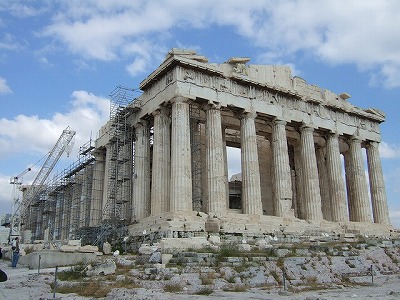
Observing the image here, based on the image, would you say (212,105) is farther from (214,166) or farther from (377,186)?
(377,186)

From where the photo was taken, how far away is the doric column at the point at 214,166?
92.5ft

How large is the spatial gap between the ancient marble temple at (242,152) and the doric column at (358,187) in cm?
9

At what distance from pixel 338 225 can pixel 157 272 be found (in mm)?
21684

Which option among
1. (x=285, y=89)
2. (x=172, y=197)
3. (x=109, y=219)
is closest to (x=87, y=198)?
(x=109, y=219)

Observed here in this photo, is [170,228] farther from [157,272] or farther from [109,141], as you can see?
[109,141]

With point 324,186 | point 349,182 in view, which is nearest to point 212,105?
point 324,186

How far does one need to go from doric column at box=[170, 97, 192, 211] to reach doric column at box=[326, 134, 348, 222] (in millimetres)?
13806

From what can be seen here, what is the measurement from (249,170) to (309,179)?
20.6 ft

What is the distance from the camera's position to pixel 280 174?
32.4m

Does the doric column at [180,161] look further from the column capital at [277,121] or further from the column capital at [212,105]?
the column capital at [277,121]

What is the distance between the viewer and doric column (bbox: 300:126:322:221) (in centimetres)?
3347

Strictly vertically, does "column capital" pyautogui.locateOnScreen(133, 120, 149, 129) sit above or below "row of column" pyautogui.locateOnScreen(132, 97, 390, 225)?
above

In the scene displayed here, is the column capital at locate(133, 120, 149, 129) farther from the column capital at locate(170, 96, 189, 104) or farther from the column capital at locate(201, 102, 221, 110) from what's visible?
the column capital at locate(201, 102, 221, 110)

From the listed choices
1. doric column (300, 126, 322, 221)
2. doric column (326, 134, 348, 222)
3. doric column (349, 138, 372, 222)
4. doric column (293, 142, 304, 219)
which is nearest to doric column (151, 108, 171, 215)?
doric column (300, 126, 322, 221)
